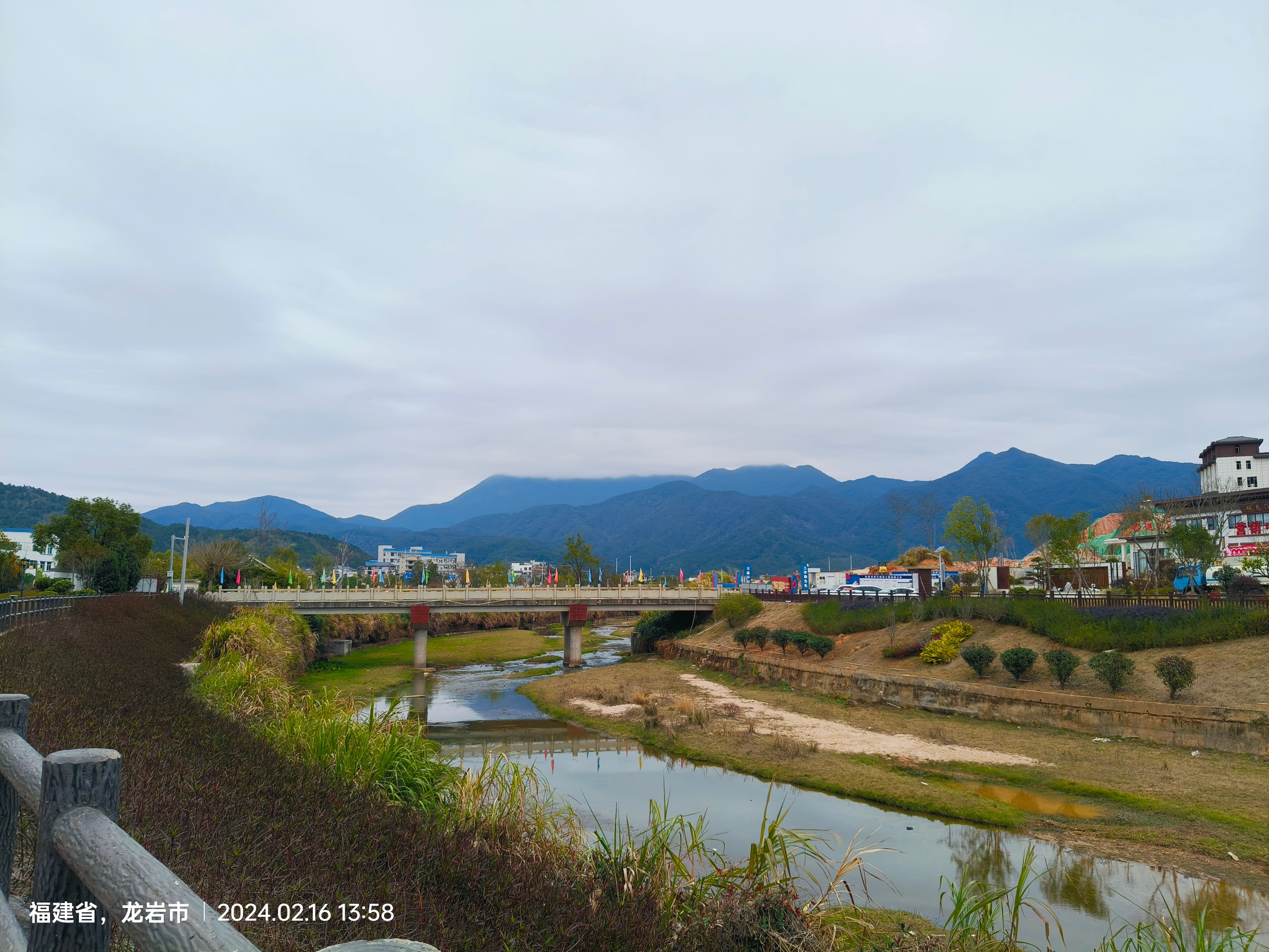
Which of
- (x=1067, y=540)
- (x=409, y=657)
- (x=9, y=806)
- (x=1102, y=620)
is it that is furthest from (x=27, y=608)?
(x=1067, y=540)

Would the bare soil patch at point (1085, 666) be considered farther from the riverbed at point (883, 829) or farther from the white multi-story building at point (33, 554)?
the white multi-story building at point (33, 554)

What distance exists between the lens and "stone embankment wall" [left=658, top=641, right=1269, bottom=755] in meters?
19.3

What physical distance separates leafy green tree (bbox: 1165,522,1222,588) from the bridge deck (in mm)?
29038

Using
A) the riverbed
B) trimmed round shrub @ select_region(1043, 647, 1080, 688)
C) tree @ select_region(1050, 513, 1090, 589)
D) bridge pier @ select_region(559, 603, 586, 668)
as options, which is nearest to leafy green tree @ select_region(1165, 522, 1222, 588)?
tree @ select_region(1050, 513, 1090, 589)

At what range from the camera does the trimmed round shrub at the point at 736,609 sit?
51.1 metres

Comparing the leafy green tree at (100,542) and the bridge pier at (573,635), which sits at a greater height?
the leafy green tree at (100,542)

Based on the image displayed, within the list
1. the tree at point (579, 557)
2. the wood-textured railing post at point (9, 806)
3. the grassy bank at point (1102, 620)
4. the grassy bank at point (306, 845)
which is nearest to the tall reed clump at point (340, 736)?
the grassy bank at point (306, 845)

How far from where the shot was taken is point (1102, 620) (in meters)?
28.5

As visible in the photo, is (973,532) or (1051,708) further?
(973,532)

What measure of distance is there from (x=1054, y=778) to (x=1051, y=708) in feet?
20.7

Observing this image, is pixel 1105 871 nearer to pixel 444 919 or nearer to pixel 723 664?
pixel 444 919

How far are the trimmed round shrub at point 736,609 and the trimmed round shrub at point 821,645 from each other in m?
12.4

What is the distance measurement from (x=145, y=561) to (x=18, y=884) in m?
75.3

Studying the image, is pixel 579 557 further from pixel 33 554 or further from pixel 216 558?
pixel 33 554
